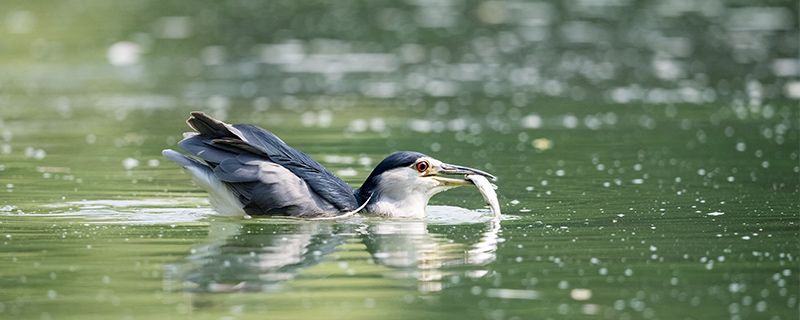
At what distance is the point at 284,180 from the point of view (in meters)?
14.0

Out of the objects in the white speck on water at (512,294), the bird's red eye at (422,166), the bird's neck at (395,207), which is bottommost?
the white speck on water at (512,294)

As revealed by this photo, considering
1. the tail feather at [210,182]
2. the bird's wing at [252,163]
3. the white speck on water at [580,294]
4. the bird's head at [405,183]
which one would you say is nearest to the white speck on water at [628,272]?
the white speck on water at [580,294]

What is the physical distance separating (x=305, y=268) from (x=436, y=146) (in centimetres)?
833

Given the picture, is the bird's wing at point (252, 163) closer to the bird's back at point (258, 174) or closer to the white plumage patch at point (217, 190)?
the bird's back at point (258, 174)

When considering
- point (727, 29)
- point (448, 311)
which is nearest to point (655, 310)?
point (448, 311)

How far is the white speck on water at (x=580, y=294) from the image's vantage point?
10.5m

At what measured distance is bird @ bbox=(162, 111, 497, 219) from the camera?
1398 cm

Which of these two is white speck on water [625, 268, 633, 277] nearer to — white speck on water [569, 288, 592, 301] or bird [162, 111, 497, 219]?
white speck on water [569, 288, 592, 301]

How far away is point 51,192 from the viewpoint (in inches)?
630

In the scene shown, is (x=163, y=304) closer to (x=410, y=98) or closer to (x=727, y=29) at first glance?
(x=410, y=98)

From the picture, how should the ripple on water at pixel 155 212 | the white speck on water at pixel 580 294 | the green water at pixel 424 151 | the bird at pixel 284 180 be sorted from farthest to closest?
the ripple on water at pixel 155 212, the bird at pixel 284 180, the green water at pixel 424 151, the white speck on water at pixel 580 294

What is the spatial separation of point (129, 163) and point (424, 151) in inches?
137

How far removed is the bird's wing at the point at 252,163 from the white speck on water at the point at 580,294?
12.5ft

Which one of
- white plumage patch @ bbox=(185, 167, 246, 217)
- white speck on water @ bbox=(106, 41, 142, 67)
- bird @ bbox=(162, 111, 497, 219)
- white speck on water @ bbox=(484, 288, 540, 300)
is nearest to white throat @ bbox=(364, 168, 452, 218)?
bird @ bbox=(162, 111, 497, 219)
